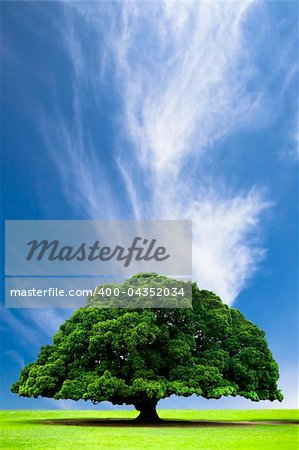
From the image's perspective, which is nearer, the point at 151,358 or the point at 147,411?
the point at 151,358

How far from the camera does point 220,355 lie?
24.0 m

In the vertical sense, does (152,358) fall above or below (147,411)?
above

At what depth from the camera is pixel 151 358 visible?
23.2 m

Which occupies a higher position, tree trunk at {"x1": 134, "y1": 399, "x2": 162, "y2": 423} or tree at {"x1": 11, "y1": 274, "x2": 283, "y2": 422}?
tree at {"x1": 11, "y1": 274, "x2": 283, "y2": 422}

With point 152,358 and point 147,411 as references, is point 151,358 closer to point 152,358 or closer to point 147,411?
point 152,358

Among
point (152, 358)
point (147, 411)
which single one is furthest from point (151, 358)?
point (147, 411)

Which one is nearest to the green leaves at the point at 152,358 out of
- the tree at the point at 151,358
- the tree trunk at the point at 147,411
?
the tree at the point at 151,358

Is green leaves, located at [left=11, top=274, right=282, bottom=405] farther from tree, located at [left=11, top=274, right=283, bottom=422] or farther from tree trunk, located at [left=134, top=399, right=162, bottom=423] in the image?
tree trunk, located at [left=134, top=399, right=162, bottom=423]

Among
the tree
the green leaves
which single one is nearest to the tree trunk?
the tree

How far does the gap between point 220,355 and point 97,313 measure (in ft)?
18.8

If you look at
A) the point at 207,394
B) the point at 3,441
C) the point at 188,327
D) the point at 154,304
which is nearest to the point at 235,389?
the point at 207,394

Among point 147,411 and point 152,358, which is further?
point 147,411

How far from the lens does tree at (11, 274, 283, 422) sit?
22266 mm

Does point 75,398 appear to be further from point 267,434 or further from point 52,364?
point 267,434
